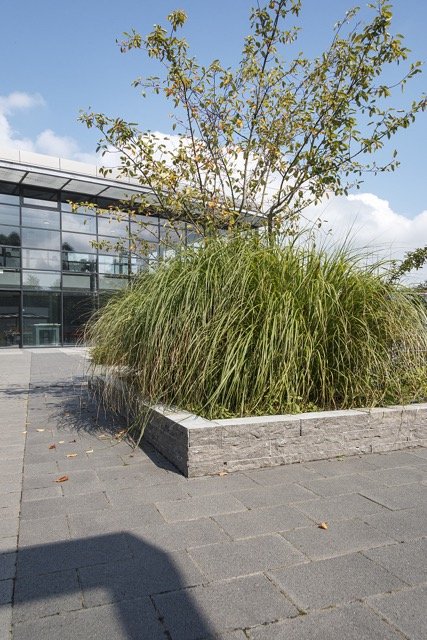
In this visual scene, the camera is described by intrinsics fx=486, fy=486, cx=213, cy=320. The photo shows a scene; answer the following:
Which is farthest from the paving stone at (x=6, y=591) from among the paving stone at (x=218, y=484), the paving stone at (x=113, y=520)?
the paving stone at (x=218, y=484)

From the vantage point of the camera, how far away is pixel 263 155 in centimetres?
633

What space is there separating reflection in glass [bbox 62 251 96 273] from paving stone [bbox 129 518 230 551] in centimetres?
1859

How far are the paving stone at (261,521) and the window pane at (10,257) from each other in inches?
712

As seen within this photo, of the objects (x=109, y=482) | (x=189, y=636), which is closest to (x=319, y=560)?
(x=189, y=636)

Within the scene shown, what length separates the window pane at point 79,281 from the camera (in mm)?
20234

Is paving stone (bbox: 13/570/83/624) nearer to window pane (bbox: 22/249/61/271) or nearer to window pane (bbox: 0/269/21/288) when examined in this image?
window pane (bbox: 0/269/21/288)

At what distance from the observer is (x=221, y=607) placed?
2.05 meters

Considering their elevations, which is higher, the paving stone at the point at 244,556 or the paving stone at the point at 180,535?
the paving stone at the point at 180,535

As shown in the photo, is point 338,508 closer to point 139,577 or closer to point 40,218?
point 139,577

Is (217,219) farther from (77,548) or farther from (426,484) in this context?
(77,548)

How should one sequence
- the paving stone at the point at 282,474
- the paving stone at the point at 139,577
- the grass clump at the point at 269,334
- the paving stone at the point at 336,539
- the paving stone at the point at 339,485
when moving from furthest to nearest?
the grass clump at the point at 269,334 → the paving stone at the point at 282,474 → the paving stone at the point at 339,485 → the paving stone at the point at 336,539 → the paving stone at the point at 139,577

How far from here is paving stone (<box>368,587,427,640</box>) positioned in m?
1.90

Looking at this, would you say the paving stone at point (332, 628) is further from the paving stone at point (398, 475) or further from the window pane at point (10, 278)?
the window pane at point (10, 278)

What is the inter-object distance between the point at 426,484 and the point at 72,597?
103 inches
